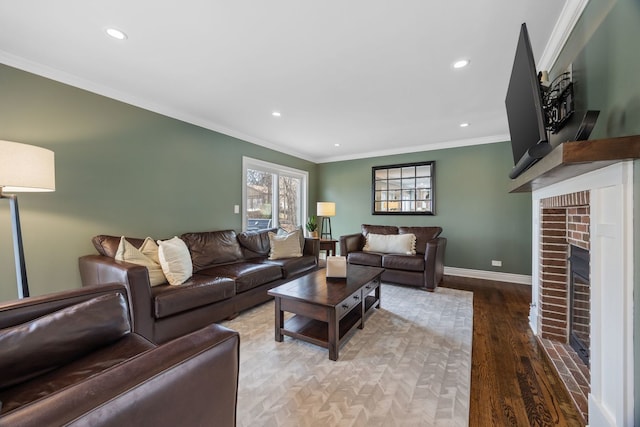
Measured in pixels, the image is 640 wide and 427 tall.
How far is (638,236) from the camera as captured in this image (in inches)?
40.5

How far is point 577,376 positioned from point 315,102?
10.4 feet

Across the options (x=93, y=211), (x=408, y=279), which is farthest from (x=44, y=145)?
(x=408, y=279)

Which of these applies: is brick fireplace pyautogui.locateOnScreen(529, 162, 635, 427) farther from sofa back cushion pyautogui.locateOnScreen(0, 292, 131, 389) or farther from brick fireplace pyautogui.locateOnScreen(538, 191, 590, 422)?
sofa back cushion pyautogui.locateOnScreen(0, 292, 131, 389)

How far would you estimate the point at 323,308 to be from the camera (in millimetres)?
1959

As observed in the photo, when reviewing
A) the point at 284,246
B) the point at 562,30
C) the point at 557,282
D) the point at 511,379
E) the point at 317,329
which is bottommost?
the point at 511,379

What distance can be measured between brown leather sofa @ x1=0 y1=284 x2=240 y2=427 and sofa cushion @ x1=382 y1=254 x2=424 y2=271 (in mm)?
3056

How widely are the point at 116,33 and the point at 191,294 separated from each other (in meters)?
2.03

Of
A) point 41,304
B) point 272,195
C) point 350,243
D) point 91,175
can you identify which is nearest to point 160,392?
point 41,304

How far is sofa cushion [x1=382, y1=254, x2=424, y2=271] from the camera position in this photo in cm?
349

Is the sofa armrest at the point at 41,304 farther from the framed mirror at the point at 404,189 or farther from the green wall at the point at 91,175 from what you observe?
the framed mirror at the point at 404,189

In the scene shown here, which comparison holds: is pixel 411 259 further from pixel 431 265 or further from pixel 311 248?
pixel 311 248

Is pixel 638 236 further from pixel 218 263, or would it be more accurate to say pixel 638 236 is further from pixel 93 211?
pixel 93 211

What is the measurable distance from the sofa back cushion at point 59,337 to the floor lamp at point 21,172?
3.35 ft

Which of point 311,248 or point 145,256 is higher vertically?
point 145,256
